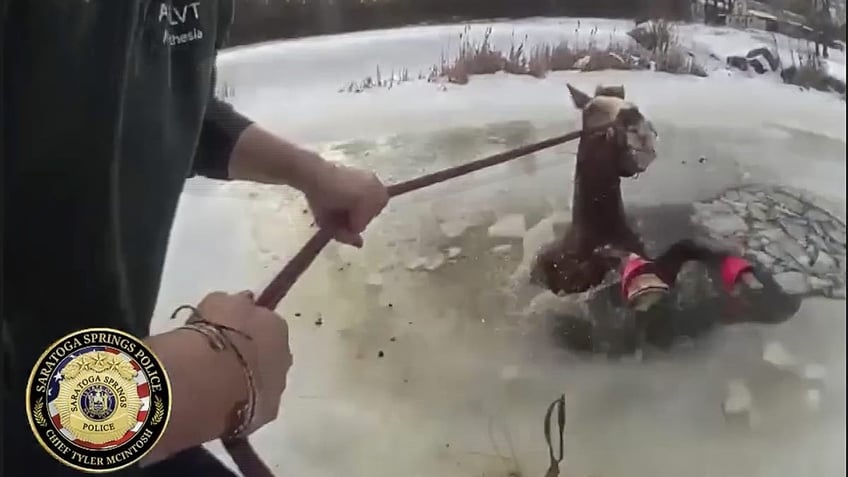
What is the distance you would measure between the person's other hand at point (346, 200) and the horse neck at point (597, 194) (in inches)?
5.5

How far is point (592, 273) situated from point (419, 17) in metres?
0.22

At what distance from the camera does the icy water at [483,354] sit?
0.59m

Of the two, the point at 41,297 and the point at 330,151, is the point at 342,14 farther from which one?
the point at 41,297

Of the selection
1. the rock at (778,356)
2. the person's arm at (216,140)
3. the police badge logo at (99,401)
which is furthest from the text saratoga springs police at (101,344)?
the rock at (778,356)

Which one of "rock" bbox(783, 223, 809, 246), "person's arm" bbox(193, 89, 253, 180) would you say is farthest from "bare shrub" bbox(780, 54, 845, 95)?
"person's arm" bbox(193, 89, 253, 180)

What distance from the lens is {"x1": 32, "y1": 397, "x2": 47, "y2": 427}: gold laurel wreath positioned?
1.78ft

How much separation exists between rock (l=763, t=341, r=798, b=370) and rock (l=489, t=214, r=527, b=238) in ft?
0.68

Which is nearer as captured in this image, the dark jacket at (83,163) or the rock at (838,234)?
the dark jacket at (83,163)

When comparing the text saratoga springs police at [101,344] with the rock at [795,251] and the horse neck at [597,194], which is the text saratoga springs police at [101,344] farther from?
the rock at [795,251]

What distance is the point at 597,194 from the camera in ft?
2.02

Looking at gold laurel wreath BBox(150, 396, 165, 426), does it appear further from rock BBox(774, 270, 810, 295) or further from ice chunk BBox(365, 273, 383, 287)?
rock BBox(774, 270, 810, 295)

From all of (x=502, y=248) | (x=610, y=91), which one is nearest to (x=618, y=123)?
(x=610, y=91)

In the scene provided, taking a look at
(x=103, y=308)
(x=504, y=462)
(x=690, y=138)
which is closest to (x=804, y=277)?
(x=690, y=138)

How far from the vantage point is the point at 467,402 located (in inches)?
23.6
